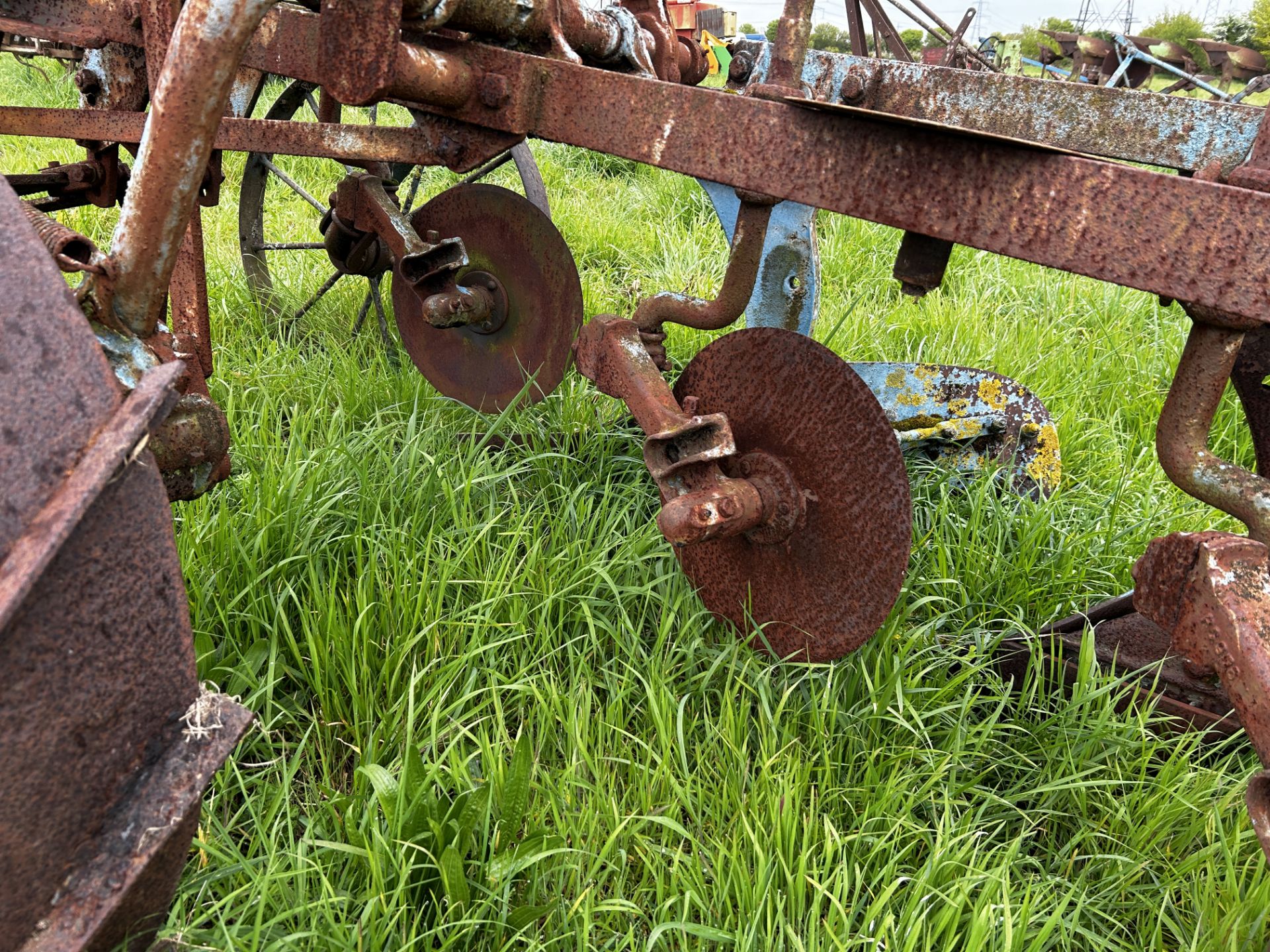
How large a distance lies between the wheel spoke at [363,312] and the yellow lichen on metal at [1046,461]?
1.92 meters

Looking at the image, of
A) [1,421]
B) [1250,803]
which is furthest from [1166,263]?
[1,421]

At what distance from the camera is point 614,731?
165 centimetres

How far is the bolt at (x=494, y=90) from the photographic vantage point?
169 cm

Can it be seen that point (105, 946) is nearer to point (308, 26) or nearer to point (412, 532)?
point (412, 532)

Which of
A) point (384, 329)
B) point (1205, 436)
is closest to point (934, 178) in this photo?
point (1205, 436)

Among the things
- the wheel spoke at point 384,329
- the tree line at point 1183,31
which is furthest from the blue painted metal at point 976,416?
the tree line at point 1183,31

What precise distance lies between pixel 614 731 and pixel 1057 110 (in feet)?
5.22

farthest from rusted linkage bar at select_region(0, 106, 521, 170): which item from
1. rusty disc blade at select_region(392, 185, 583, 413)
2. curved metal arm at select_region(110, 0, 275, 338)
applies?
curved metal arm at select_region(110, 0, 275, 338)

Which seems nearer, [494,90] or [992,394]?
Result: [494,90]

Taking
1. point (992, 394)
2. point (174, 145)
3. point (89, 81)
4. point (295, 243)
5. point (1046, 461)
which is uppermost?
point (174, 145)

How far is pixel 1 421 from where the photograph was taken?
0.75 m

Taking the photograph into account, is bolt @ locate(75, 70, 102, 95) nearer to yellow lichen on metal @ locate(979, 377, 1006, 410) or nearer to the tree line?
yellow lichen on metal @ locate(979, 377, 1006, 410)

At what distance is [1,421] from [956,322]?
3.05m

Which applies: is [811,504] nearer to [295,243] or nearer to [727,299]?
[727,299]
